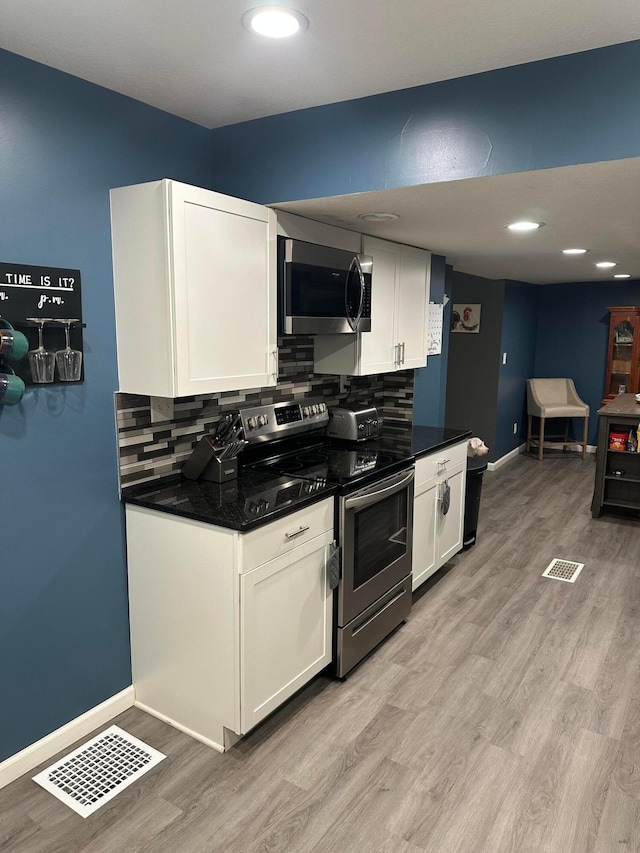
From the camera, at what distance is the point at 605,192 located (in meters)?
2.21

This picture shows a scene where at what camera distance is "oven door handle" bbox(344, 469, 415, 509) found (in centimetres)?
253

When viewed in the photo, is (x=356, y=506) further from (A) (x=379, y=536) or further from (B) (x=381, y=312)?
(B) (x=381, y=312)

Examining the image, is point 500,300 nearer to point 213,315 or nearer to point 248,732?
point 213,315

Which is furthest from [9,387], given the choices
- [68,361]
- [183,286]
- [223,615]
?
[223,615]

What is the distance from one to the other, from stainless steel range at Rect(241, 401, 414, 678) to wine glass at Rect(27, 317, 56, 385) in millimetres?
920

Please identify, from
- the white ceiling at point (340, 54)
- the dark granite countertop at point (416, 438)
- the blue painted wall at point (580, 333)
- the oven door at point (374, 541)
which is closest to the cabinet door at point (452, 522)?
the dark granite countertop at point (416, 438)

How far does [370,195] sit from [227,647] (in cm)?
174

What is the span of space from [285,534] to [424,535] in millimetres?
1341

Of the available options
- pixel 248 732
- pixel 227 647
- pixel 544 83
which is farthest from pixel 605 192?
pixel 248 732

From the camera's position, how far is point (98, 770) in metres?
2.12

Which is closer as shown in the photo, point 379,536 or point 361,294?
point 379,536

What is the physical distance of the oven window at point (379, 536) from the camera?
263cm

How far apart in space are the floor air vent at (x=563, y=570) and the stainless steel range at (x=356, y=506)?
122cm

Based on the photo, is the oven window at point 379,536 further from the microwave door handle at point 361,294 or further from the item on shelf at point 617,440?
the item on shelf at point 617,440
